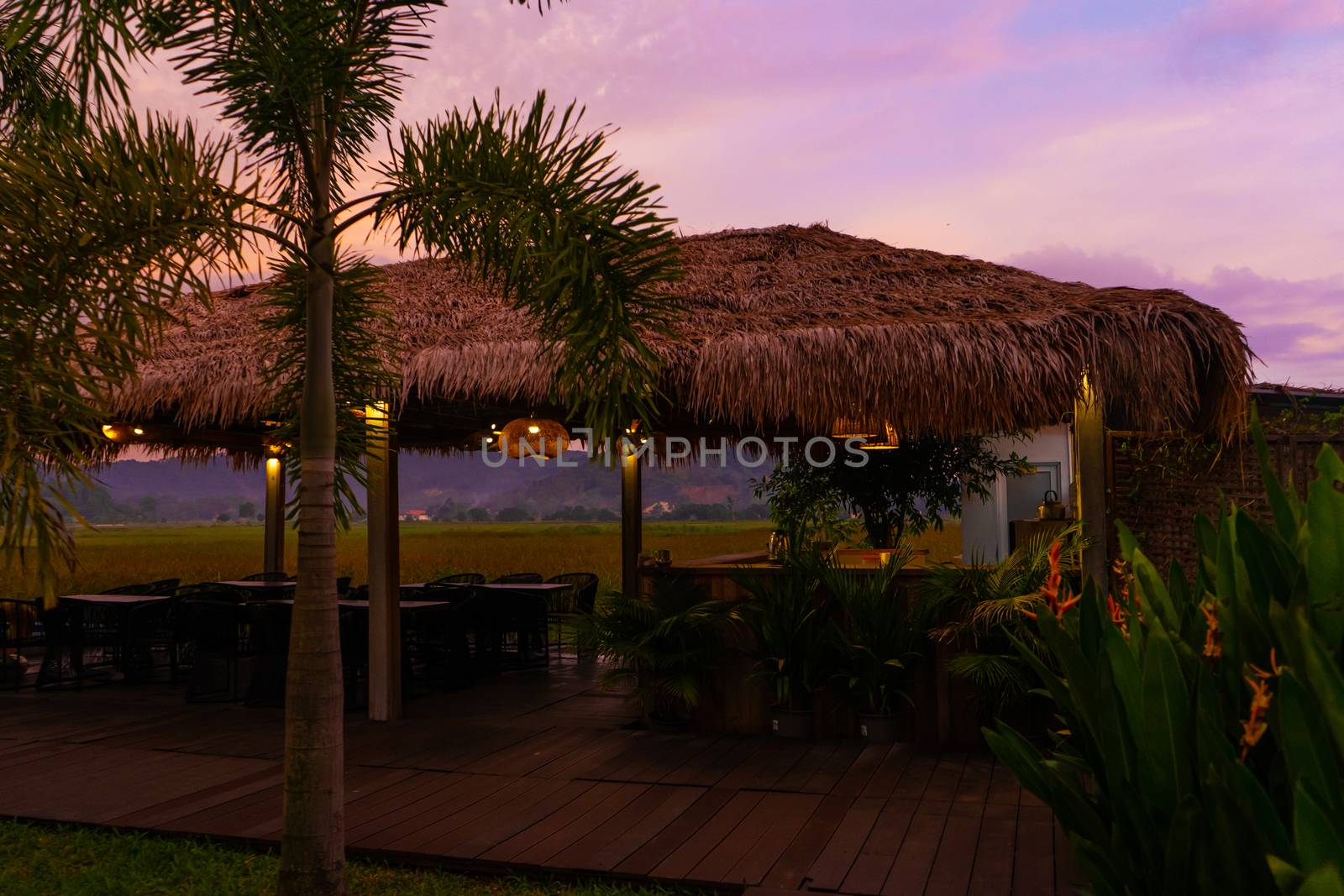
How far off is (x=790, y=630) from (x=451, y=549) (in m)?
17.3

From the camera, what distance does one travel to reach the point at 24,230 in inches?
110

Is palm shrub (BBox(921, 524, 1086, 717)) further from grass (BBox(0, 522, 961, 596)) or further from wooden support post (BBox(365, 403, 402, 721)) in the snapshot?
grass (BBox(0, 522, 961, 596))

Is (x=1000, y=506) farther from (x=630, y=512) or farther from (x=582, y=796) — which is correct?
(x=582, y=796)

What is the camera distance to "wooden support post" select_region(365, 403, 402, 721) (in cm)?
637

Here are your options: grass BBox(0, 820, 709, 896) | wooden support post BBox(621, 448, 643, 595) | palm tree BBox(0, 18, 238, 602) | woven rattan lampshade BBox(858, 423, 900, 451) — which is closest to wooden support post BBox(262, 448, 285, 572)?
wooden support post BBox(621, 448, 643, 595)

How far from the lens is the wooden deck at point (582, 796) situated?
375 cm

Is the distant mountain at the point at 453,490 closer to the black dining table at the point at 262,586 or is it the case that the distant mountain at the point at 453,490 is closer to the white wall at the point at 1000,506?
the white wall at the point at 1000,506

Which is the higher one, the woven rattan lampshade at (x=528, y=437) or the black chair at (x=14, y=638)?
the woven rattan lampshade at (x=528, y=437)

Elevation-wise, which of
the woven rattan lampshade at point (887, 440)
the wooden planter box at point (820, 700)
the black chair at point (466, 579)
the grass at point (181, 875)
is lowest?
the grass at point (181, 875)

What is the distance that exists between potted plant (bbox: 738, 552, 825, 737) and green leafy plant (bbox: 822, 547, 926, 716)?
0.11 m

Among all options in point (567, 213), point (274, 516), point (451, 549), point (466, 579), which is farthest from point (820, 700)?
point (451, 549)

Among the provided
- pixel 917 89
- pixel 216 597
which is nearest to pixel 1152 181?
pixel 917 89

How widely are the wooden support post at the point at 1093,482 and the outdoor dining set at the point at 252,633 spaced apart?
2923 mm

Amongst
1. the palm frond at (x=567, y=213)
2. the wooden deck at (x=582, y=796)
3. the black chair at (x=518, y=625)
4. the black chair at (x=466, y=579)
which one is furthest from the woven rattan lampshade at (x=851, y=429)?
the black chair at (x=466, y=579)
